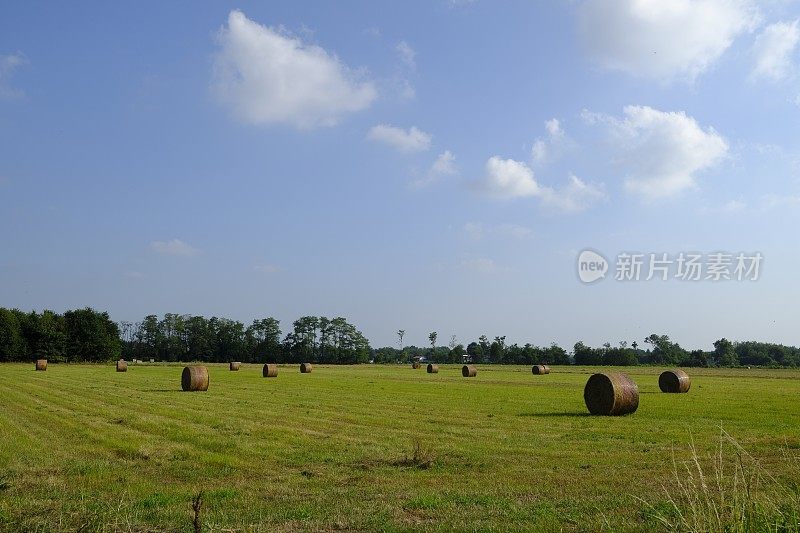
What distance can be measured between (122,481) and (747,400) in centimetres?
3207

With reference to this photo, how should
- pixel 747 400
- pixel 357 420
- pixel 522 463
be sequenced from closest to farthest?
pixel 522 463 → pixel 357 420 → pixel 747 400

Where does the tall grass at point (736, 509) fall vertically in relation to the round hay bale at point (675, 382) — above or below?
above

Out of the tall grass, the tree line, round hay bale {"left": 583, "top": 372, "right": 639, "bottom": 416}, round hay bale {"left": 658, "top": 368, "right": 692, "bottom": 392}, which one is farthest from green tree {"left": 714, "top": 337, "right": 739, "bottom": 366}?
the tall grass

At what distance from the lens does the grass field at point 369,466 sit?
8781 millimetres

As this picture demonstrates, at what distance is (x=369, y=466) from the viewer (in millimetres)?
13672

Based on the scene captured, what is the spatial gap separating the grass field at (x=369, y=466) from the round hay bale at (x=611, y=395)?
90 cm

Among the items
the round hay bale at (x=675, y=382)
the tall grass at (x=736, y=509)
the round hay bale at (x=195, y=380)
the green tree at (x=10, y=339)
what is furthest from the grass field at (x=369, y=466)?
the green tree at (x=10, y=339)

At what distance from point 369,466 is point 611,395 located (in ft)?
50.8

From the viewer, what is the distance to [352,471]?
13.2 meters

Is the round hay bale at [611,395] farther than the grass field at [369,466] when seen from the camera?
Yes

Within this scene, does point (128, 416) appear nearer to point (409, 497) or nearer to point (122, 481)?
point (122, 481)

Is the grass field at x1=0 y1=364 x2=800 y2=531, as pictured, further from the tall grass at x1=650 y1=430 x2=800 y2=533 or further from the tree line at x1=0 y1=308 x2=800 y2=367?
the tree line at x1=0 y1=308 x2=800 y2=367

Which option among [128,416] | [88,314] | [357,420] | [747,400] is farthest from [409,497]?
[88,314]

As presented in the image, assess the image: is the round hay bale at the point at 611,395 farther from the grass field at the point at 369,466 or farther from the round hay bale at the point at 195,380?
the round hay bale at the point at 195,380
